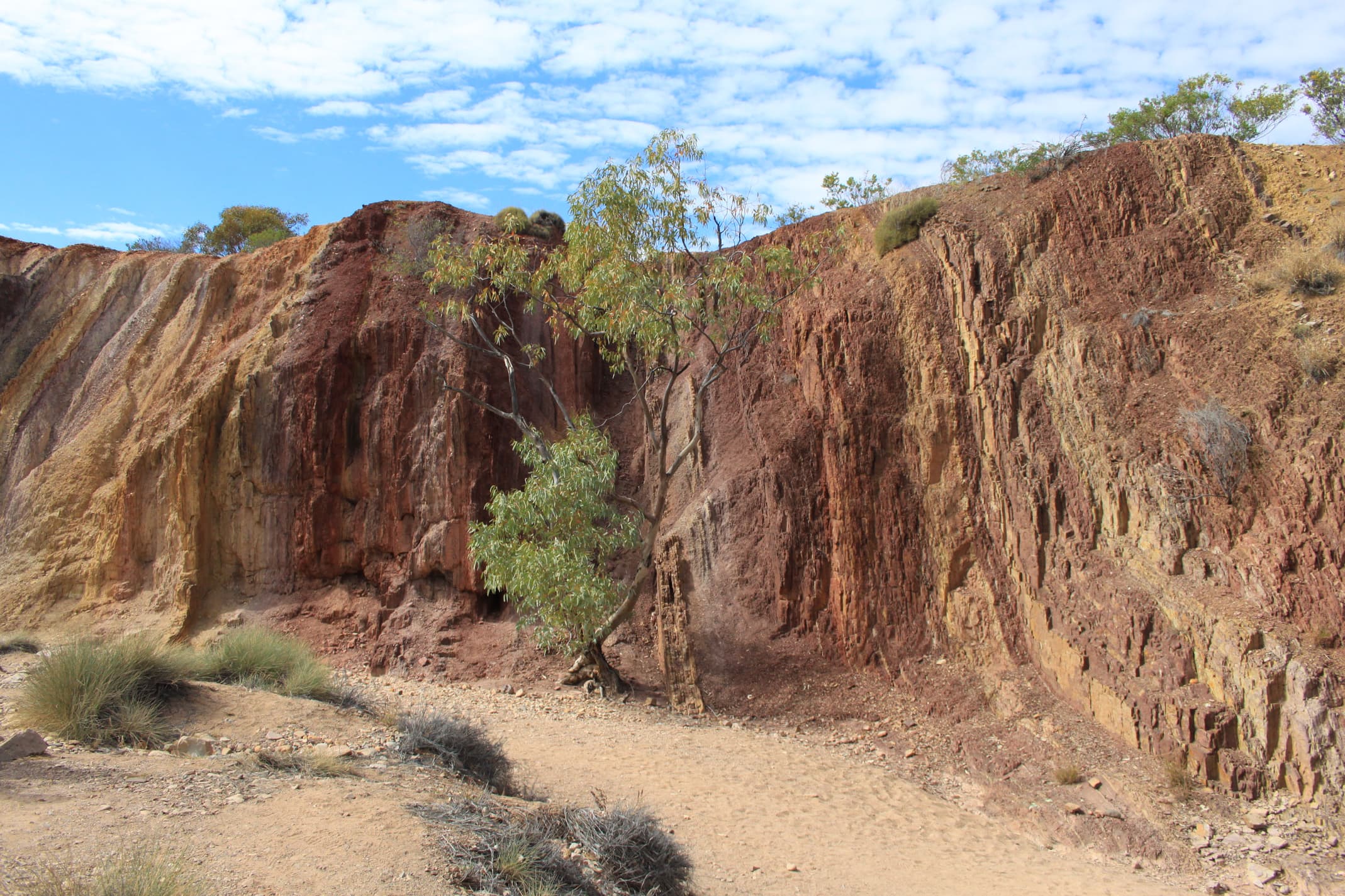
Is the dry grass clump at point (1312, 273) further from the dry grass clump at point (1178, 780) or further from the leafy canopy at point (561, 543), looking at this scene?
the leafy canopy at point (561, 543)

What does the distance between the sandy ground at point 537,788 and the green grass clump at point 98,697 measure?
271 mm

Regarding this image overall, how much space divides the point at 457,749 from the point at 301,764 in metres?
1.61

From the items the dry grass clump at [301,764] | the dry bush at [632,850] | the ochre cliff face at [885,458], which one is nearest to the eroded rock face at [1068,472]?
the ochre cliff face at [885,458]

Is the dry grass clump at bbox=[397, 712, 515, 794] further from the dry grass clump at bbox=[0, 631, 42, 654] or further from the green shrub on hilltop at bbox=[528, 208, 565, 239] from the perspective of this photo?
the green shrub on hilltop at bbox=[528, 208, 565, 239]

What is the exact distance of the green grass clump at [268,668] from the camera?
10977mm

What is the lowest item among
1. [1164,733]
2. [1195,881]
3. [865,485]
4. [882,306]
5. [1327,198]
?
[1195,881]

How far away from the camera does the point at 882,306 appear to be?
15.8 meters

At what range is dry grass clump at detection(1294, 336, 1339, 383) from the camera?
1154 centimetres

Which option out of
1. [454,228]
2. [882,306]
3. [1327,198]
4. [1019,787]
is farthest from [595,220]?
[1327,198]

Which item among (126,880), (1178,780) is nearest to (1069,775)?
(1178,780)

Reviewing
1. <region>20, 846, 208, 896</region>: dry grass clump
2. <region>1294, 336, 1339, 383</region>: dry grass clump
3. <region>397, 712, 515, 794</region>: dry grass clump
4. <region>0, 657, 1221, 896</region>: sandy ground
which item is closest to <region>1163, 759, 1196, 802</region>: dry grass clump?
<region>0, 657, 1221, 896</region>: sandy ground

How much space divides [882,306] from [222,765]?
12.3 meters

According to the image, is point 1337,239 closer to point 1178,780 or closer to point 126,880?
point 1178,780

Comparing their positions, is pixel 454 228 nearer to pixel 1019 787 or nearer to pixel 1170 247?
pixel 1170 247
